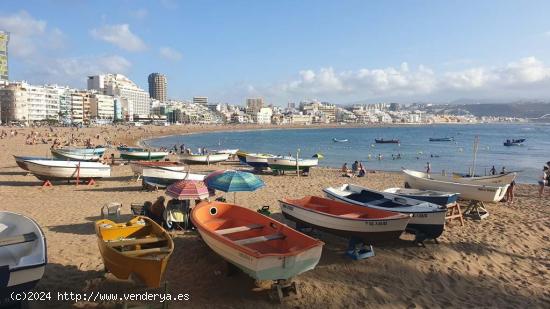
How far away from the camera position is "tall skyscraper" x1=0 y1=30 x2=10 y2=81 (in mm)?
137875

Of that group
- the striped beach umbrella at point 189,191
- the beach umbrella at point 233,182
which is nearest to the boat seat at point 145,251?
the striped beach umbrella at point 189,191

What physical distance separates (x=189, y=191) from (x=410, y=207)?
6497 millimetres

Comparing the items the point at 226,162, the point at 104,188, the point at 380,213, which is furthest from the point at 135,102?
the point at 380,213

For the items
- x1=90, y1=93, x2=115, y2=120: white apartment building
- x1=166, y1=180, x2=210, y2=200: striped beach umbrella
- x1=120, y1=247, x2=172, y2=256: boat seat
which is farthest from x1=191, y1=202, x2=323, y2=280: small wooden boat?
x1=90, y1=93, x2=115, y2=120: white apartment building

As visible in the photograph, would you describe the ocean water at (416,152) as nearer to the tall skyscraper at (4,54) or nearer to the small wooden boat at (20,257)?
the small wooden boat at (20,257)

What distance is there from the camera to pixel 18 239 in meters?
7.52

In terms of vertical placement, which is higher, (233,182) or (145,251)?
(233,182)

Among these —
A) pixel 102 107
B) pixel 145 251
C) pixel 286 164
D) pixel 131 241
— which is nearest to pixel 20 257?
pixel 131 241

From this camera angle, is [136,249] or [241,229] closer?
[136,249]

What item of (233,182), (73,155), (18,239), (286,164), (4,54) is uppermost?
(4,54)

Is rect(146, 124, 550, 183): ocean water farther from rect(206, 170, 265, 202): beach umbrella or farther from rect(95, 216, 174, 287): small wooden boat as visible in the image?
rect(95, 216, 174, 287): small wooden boat

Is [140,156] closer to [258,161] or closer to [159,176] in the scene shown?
[258,161]

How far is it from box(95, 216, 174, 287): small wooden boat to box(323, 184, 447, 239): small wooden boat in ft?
19.6

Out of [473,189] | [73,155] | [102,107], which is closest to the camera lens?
[473,189]
